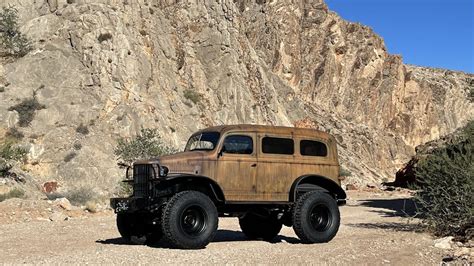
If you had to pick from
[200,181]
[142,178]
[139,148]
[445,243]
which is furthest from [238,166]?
[139,148]

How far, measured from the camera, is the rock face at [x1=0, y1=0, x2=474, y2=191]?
35625mm

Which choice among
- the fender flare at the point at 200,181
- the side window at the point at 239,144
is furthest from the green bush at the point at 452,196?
the fender flare at the point at 200,181

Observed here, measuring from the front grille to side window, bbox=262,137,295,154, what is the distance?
242 cm

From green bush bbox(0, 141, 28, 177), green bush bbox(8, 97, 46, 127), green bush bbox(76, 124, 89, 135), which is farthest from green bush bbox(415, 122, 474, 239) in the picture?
green bush bbox(8, 97, 46, 127)

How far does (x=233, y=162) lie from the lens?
11.0m

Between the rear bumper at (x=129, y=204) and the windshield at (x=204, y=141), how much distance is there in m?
1.72

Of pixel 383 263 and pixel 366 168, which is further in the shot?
pixel 366 168

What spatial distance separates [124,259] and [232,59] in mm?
44389

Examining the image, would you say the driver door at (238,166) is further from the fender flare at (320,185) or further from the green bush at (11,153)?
the green bush at (11,153)

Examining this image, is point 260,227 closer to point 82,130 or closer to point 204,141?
point 204,141

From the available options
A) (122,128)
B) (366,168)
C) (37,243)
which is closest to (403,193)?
(122,128)

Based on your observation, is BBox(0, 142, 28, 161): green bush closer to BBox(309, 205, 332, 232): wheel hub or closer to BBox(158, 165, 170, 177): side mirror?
BBox(158, 165, 170, 177): side mirror

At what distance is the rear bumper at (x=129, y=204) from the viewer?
34.7ft

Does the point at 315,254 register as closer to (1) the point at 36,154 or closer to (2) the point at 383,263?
(2) the point at 383,263
